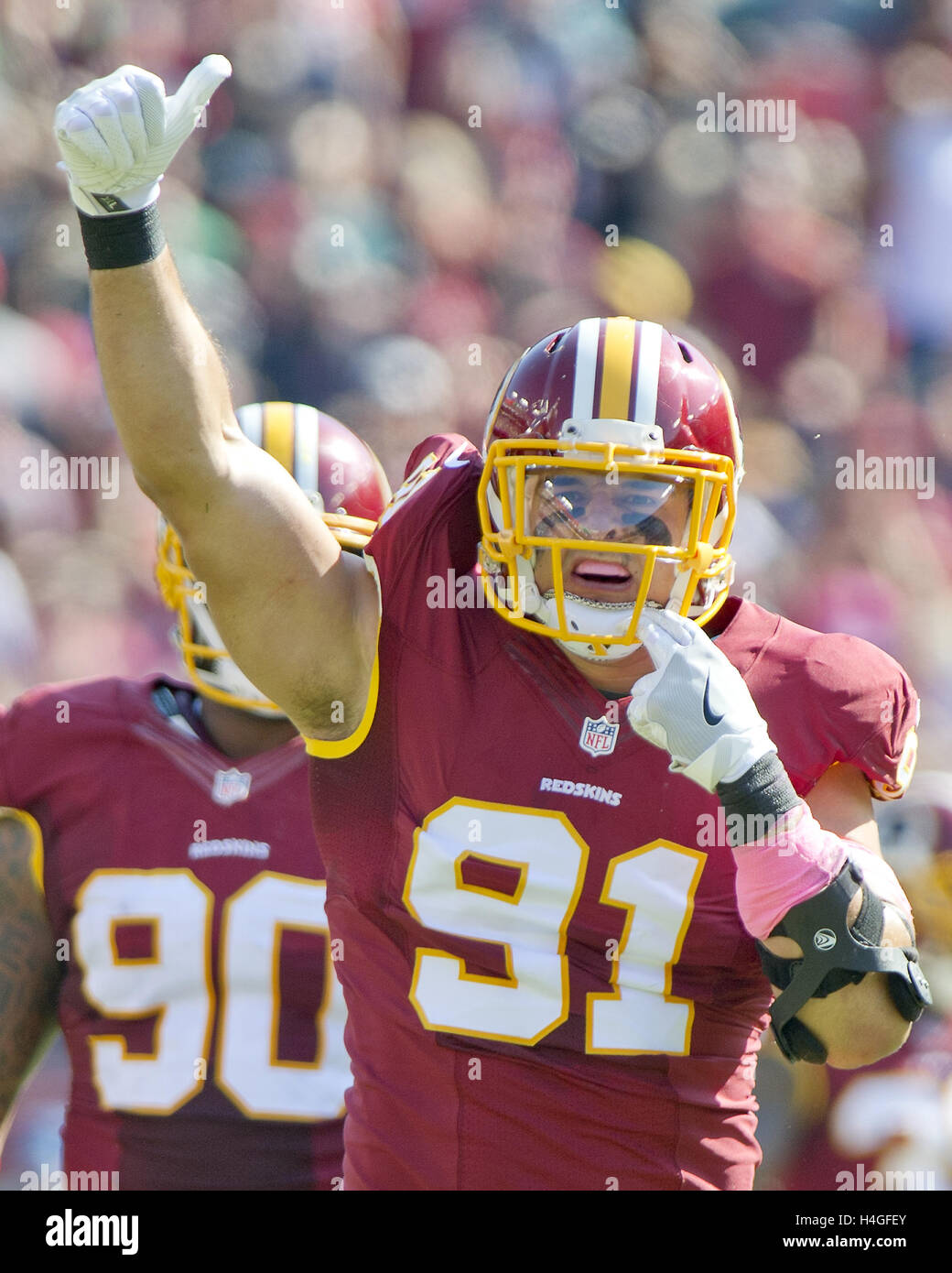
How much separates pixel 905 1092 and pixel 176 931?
1680 mm

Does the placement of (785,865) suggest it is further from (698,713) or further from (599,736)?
(599,736)

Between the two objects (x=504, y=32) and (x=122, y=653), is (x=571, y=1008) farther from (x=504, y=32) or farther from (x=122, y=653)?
(x=504, y=32)

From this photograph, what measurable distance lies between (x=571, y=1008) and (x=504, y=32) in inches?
147

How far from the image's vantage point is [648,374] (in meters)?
1.90

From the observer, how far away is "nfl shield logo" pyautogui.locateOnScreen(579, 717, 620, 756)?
6.08ft

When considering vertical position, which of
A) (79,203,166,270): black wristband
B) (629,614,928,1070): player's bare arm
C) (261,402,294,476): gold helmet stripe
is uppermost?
(79,203,166,270): black wristband

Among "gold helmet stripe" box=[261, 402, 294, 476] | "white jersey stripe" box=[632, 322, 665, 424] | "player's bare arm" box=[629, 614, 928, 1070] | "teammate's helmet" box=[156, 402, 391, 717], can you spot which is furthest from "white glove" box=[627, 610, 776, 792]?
"gold helmet stripe" box=[261, 402, 294, 476]

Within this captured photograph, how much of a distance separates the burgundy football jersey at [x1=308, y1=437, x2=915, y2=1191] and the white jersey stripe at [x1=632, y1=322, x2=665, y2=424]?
28cm

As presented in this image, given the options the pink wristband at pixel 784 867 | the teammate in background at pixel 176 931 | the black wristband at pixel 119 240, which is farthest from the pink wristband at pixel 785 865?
the teammate in background at pixel 176 931

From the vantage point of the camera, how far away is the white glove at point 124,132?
5.04 feet

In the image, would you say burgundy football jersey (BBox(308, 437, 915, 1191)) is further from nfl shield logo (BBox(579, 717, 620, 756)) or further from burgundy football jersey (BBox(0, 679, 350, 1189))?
burgundy football jersey (BBox(0, 679, 350, 1189))

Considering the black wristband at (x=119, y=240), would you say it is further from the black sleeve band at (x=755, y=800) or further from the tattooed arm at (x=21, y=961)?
the tattooed arm at (x=21, y=961)

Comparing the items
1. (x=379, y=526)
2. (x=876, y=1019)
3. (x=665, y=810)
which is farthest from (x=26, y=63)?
(x=876, y=1019)

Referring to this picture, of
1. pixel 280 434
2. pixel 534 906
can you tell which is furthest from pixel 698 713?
pixel 280 434
